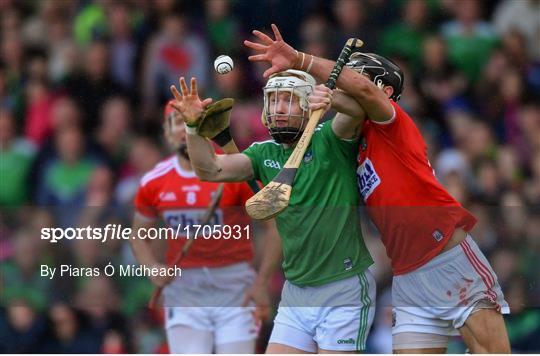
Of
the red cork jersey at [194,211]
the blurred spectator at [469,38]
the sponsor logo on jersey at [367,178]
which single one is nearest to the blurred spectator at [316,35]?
the blurred spectator at [469,38]

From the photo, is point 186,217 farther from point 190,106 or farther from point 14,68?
point 14,68

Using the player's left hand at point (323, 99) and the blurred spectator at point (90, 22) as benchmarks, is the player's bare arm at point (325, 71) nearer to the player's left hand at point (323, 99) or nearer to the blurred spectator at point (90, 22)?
the player's left hand at point (323, 99)

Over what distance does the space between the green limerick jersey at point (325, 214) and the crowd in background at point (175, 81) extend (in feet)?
4.54

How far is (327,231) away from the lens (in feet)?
16.1

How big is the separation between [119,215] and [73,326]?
0.83 m

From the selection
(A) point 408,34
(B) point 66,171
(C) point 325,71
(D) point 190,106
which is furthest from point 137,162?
(C) point 325,71

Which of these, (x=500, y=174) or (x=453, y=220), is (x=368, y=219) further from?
(x=500, y=174)

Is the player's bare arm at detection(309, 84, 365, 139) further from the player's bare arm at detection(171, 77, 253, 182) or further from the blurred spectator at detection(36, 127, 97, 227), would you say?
the blurred spectator at detection(36, 127, 97, 227)

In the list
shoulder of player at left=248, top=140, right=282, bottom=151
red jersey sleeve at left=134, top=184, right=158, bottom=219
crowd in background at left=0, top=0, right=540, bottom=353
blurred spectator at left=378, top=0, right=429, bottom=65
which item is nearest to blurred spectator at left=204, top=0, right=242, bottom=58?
crowd in background at left=0, top=0, right=540, bottom=353

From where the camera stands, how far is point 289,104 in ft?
15.9

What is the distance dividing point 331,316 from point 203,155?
815mm

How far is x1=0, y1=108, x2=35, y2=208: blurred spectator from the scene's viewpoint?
7305mm

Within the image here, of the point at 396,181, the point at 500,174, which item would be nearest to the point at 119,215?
the point at 396,181

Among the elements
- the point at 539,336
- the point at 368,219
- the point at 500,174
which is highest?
the point at 368,219
